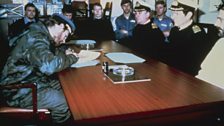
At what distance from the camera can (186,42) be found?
285cm

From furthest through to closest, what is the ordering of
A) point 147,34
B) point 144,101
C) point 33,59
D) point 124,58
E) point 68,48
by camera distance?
point 147,34 → point 68,48 → point 124,58 → point 33,59 → point 144,101

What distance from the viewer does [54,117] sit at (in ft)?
6.29

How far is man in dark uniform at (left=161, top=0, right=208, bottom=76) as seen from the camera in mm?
2762

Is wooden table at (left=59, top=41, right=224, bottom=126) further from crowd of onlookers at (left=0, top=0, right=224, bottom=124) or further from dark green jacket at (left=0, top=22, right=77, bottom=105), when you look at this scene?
crowd of onlookers at (left=0, top=0, right=224, bottom=124)

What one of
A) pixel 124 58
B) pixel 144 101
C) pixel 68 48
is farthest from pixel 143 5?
pixel 144 101

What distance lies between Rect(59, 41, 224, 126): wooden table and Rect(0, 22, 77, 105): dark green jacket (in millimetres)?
152

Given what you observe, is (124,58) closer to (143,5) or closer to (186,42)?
(186,42)

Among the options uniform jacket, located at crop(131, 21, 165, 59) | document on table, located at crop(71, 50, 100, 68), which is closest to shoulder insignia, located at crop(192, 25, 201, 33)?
uniform jacket, located at crop(131, 21, 165, 59)

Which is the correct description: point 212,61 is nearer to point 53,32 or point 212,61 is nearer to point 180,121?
point 180,121

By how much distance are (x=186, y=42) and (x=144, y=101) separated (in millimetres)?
1740

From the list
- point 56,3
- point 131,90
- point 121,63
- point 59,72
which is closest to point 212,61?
point 121,63

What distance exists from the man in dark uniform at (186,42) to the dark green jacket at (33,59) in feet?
4.46

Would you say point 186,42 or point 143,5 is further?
point 143,5

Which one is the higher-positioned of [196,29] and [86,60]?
[196,29]
